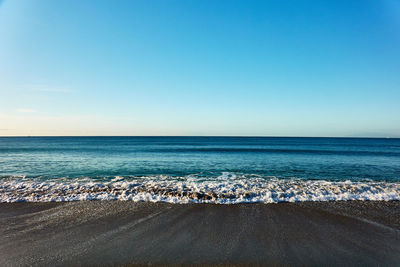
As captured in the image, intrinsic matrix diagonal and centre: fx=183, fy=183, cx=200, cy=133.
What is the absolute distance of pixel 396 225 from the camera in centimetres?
593

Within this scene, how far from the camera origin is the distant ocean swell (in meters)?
8.17

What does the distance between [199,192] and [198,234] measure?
3.75 meters

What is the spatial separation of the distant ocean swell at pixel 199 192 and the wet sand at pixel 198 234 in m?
0.65

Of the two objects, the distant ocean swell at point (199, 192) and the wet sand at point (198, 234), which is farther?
the distant ocean swell at point (199, 192)

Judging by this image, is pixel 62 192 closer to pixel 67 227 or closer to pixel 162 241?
pixel 67 227

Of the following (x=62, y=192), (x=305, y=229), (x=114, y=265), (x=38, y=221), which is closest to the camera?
(x=114, y=265)

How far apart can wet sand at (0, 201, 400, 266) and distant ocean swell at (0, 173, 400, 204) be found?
0.65 meters

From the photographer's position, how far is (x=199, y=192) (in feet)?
29.7

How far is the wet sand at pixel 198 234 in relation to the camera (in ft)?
14.0

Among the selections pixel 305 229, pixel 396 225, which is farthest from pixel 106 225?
pixel 396 225

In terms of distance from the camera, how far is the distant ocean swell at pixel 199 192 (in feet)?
26.8

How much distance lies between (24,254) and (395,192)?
14881mm

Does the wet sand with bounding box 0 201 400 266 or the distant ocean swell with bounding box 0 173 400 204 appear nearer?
the wet sand with bounding box 0 201 400 266

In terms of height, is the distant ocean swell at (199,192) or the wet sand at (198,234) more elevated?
the distant ocean swell at (199,192)
